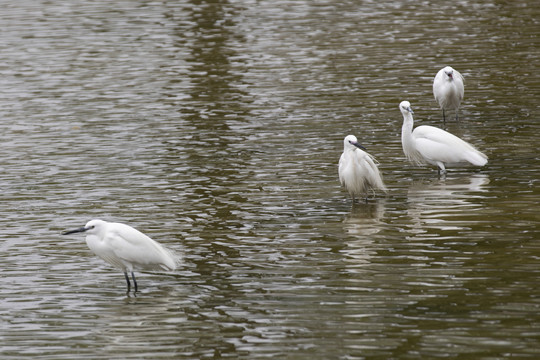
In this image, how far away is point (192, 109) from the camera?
17.0m

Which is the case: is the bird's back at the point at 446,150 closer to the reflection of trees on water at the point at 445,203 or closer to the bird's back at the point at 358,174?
the reflection of trees on water at the point at 445,203

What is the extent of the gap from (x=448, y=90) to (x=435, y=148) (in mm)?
2524

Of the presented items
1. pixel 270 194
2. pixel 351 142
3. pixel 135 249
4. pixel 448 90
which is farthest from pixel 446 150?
Result: pixel 135 249

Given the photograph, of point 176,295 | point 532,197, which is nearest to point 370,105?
point 532,197

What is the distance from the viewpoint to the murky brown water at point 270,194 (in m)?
8.22

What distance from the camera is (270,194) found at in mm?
12266

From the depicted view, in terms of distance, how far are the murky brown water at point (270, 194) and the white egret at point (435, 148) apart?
233 mm

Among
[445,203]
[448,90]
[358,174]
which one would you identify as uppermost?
[448,90]

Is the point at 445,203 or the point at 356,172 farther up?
the point at 356,172

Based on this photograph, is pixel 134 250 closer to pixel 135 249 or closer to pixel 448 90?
pixel 135 249

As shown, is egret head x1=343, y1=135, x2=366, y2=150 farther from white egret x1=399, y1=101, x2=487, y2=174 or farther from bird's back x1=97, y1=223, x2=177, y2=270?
bird's back x1=97, y1=223, x2=177, y2=270

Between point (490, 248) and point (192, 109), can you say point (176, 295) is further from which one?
point (192, 109)

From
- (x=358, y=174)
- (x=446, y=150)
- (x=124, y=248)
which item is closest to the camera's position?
(x=124, y=248)

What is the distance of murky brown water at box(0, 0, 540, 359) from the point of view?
8.22 metres
